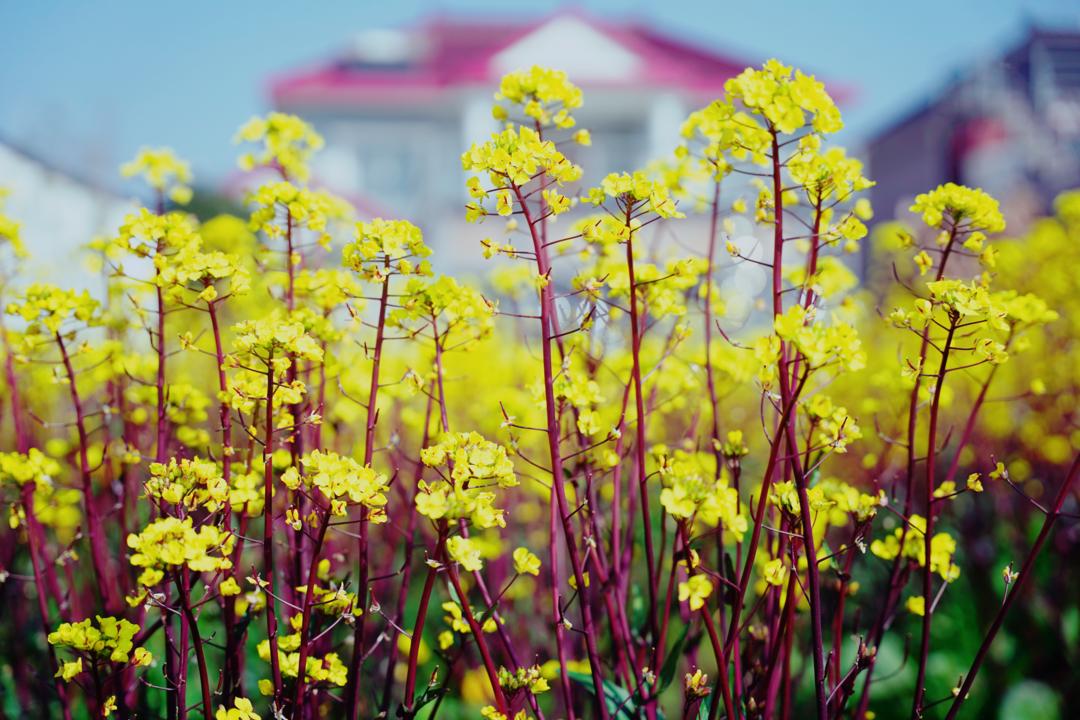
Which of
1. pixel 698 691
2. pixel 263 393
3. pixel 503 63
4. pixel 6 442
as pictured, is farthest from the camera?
pixel 503 63

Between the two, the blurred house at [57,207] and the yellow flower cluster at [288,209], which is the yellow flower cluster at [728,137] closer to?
the yellow flower cluster at [288,209]

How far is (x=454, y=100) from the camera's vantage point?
679 inches

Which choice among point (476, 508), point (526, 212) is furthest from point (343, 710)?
point (526, 212)

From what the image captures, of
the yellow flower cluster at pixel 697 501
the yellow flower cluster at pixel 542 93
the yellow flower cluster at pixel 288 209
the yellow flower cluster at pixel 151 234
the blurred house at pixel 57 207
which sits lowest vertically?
the yellow flower cluster at pixel 697 501

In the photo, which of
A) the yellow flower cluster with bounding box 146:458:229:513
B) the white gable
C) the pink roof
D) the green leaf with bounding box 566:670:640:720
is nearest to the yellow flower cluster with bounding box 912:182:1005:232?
the green leaf with bounding box 566:670:640:720

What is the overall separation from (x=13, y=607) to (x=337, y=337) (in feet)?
4.15

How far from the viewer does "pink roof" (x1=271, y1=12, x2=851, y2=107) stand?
16.9 meters

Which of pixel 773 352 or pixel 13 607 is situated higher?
pixel 773 352

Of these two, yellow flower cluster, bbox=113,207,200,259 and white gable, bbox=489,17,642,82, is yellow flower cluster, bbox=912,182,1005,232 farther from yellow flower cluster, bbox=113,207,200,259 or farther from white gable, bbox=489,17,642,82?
white gable, bbox=489,17,642,82

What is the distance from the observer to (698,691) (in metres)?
1.21

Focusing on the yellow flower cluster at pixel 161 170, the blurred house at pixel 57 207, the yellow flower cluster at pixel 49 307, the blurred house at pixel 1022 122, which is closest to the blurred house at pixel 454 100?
the blurred house at pixel 1022 122

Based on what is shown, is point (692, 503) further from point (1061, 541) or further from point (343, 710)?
point (1061, 541)

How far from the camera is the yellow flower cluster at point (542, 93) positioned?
1400 millimetres

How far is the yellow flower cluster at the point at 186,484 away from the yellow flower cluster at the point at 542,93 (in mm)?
772
